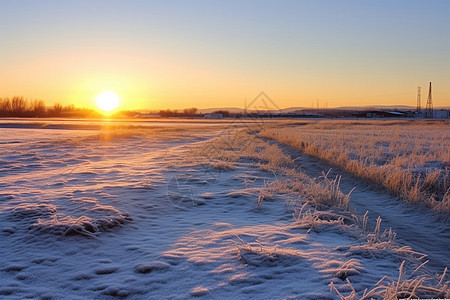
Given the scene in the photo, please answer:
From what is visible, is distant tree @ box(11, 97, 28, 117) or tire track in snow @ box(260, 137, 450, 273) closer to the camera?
tire track in snow @ box(260, 137, 450, 273)

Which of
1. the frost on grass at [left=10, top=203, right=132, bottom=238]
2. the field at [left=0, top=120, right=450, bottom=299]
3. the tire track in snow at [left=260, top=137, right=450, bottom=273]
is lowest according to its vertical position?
the tire track in snow at [left=260, top=137, right=450, bottom=273]

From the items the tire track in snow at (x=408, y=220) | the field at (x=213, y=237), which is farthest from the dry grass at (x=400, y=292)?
the tire track in snow at (x=408, y=220)

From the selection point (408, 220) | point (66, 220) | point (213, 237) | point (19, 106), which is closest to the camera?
point (213, 237)

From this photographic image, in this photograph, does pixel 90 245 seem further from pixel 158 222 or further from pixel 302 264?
pixel 302 264

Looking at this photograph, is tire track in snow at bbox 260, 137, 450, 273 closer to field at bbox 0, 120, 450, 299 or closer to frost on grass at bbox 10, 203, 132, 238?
field at bbox 0, 120, 450, 299

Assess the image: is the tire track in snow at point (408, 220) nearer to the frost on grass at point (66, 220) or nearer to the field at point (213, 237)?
the field at point (213, 237)

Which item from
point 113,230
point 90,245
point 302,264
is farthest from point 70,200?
point 302,264

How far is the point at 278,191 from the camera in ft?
27.6

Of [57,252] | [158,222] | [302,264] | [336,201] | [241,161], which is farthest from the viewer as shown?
[241,161]

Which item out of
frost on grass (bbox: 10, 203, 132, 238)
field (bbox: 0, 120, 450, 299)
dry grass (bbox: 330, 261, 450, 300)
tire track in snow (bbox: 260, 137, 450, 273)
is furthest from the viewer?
tire track in snow (bbox: 260, 137, 450, 273)

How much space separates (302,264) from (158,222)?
2.90m

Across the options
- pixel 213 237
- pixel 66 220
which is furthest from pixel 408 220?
pixel 66 220

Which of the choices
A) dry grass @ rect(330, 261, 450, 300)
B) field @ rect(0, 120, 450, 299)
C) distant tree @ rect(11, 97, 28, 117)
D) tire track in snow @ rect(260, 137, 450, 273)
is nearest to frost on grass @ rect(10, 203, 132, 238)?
field @ rect(0, 120, 450, 299)

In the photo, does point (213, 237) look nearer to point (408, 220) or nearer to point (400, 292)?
point (400, 292)
